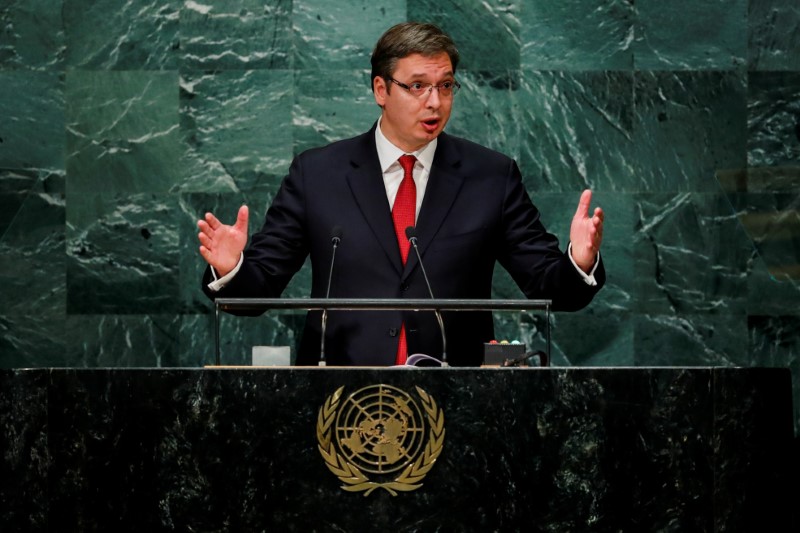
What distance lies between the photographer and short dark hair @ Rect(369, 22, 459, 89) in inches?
164

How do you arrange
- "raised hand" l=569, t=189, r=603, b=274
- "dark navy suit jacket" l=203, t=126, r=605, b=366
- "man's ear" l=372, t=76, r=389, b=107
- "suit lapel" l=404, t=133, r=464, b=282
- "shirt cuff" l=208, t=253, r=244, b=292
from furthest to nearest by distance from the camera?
"man's ear" l=372, t=76, r=389, b=107
"suit lapel" l=404, t=133, r=464, b=282
"dark navy suit jacket" l=203, t=126, r=605, b=366
"shirt cuff" l=208, t=253, r=244, b=292
"raised hand" l=569, t=189, r=603, b=274

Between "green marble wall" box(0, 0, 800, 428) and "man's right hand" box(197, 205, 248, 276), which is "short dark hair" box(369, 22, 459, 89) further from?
"green marble wall" box(0, 0, 800, 428)

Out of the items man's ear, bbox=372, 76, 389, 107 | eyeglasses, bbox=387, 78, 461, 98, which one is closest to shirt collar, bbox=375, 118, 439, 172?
man's ear, bbox=372, 76, 389, 107

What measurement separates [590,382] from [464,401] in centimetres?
29

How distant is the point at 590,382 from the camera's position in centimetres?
289

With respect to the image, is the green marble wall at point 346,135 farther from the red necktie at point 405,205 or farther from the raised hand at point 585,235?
the raised hand at point 585,235

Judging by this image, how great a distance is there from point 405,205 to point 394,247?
0.20m

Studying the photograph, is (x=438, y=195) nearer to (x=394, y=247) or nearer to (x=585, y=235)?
(x=394, y=247)

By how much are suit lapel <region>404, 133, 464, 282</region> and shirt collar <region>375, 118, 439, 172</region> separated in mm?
24

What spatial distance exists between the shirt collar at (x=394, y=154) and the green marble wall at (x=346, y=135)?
1.56 m

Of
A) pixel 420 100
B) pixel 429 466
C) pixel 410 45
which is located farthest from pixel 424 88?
pixel 429 466

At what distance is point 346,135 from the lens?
19.3 feet

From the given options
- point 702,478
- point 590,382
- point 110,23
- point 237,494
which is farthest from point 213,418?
point 110,23

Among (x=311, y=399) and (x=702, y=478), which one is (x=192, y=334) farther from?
(x=702, y=478)
